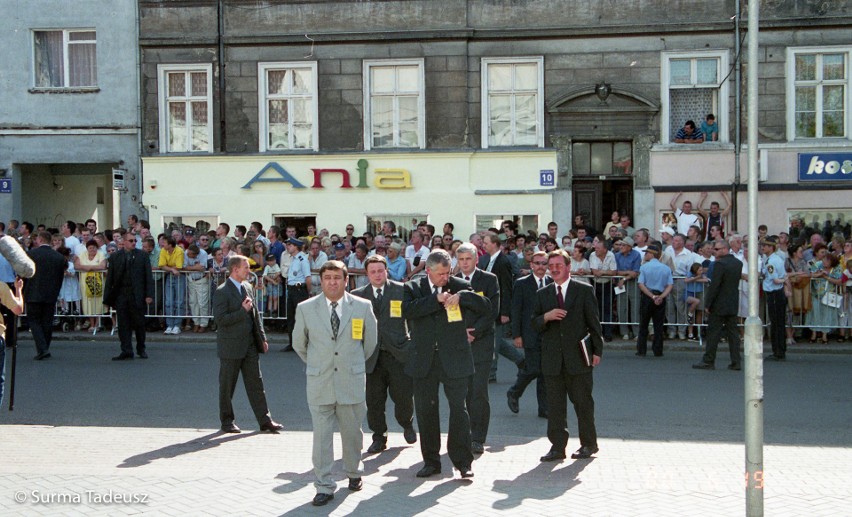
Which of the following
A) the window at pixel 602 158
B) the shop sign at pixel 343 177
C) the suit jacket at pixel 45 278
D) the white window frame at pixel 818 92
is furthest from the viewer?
the shop sign at pixel 343 177

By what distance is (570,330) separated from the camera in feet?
30.4

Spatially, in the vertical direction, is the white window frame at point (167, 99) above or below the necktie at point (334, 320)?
above

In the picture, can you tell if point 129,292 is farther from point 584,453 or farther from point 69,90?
point 69,90

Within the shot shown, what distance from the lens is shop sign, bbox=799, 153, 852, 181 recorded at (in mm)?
23000

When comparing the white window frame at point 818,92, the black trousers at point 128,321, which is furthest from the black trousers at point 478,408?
the white window frame at point 818,92

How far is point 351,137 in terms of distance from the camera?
24.6 metres

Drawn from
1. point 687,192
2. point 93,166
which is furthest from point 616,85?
point 93,166

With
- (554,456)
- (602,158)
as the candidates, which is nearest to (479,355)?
(554,456)

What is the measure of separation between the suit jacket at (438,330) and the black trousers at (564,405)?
108cm

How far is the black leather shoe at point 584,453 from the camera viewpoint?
30.0 ft

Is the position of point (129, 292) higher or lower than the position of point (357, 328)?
lower

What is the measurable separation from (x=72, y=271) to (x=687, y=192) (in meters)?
13.3

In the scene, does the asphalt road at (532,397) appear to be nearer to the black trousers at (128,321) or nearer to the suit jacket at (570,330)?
the black trousers at (128,321)

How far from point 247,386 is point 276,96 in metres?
15.4
